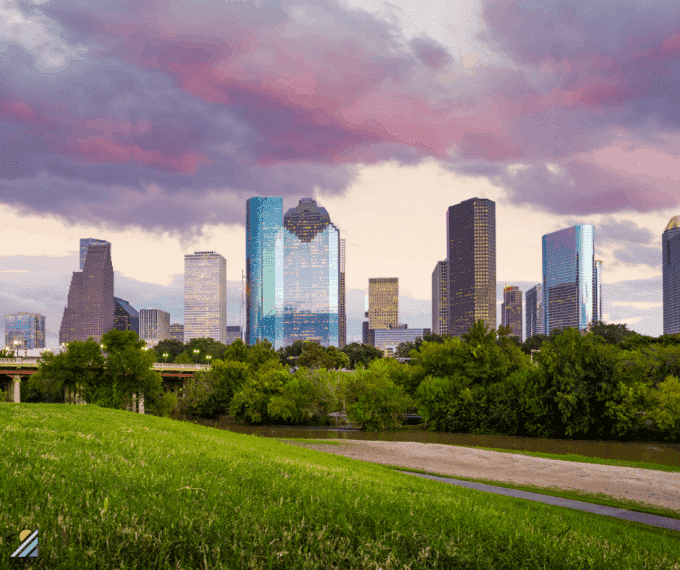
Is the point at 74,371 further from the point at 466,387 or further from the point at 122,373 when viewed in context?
the point at 466,387

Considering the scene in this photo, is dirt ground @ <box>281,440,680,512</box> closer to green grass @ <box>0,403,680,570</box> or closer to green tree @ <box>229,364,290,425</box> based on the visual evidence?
green grass @ <box>0,403,680,570</box>

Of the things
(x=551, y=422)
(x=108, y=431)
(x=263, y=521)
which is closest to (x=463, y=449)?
(x=551, y=422)

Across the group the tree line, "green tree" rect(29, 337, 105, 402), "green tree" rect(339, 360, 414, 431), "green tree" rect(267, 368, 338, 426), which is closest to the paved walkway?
the tree line

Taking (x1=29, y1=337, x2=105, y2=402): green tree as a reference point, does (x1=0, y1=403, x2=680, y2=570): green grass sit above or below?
above

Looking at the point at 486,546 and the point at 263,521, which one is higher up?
the point at 263,521

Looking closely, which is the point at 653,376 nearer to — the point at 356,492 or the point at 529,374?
the point at 529,374

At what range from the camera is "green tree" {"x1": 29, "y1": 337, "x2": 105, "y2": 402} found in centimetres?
4712

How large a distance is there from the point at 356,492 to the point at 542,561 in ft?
10.0

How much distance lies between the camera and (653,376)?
41219mm

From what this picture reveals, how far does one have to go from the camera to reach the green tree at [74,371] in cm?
4712

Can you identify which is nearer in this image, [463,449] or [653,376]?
[463,449]

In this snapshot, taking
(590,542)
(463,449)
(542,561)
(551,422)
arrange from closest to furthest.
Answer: (542,561) < (590,542) < (463,449) < (551,422)

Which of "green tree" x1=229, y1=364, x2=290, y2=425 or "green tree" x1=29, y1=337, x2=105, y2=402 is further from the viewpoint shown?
"green tree" x1=229, y1=364, x2=290, y2=425

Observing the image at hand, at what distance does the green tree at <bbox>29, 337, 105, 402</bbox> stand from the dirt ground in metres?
29.7
